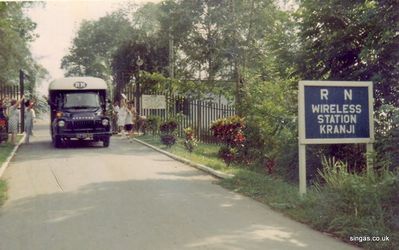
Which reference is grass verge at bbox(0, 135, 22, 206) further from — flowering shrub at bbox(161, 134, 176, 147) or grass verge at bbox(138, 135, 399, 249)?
flowering shrub at bbox(161, 134, 176, 147)

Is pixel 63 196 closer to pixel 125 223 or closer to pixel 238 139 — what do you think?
pixel 125 223

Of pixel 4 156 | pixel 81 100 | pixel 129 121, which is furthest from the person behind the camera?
pixel 129 121

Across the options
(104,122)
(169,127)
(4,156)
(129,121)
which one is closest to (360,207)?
(4,156)

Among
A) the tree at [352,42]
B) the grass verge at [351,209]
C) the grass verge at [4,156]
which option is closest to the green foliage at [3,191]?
the grass verge at [4,156]

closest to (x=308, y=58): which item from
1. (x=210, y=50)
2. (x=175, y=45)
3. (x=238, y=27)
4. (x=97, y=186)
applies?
(x=97, y=186)

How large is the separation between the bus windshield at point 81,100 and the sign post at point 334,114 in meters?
11.7

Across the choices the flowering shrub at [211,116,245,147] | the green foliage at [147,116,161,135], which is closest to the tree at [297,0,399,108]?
the flowering shrub at [211,116,245,147]

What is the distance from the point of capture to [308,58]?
1068 centimetres

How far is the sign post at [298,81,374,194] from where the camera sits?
8.07m

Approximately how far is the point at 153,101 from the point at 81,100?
18.8 feet

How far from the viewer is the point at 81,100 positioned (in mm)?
18391

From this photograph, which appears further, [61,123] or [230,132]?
[61,123]

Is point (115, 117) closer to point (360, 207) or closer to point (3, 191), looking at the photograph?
point (3, 191)

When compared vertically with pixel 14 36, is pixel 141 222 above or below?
below
